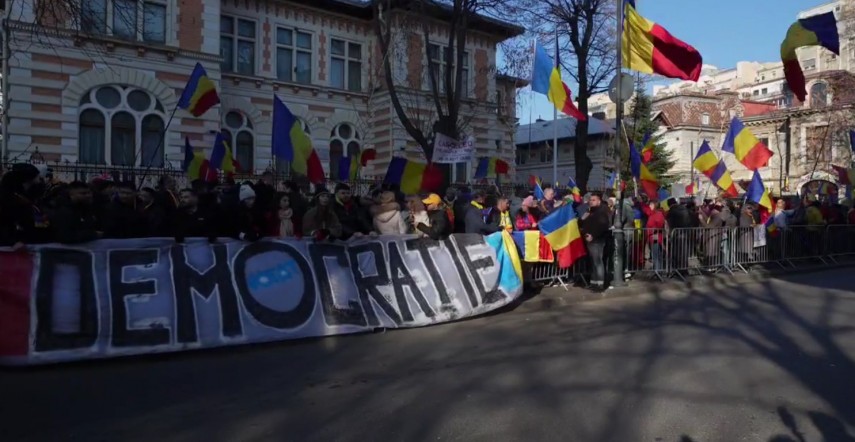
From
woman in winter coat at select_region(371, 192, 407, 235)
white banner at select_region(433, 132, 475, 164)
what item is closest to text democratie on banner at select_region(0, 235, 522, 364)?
woman in winter coat at select_region(371, 192, 407, 235)

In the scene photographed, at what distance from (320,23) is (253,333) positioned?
2389 cm

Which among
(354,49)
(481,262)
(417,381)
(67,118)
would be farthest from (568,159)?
(417,381)

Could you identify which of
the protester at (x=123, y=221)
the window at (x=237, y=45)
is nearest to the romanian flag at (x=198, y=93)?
the protester at (x=123, y=221)

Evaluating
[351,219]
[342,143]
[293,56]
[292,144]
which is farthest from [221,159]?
[342,143]

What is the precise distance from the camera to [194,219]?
8.36 m

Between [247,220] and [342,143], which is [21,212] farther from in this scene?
[342,143]

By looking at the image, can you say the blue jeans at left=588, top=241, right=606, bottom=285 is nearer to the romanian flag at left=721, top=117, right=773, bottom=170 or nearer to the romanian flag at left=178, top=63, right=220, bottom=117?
the romanian flag at left=721, top=117, right=773, bottom=170

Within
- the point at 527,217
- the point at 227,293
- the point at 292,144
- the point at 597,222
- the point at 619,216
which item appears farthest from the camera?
the point at 527,217

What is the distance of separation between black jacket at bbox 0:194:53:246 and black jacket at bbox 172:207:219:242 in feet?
4.72

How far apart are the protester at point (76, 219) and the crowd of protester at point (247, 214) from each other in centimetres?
1

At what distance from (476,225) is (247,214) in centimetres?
396

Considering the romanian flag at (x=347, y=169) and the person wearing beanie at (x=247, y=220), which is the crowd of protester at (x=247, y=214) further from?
the romanian flag at (x=347, y=169)

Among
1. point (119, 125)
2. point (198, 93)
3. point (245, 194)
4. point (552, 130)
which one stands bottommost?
point (245, 194)

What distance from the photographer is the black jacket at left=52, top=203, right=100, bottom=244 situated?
7.07 meters
